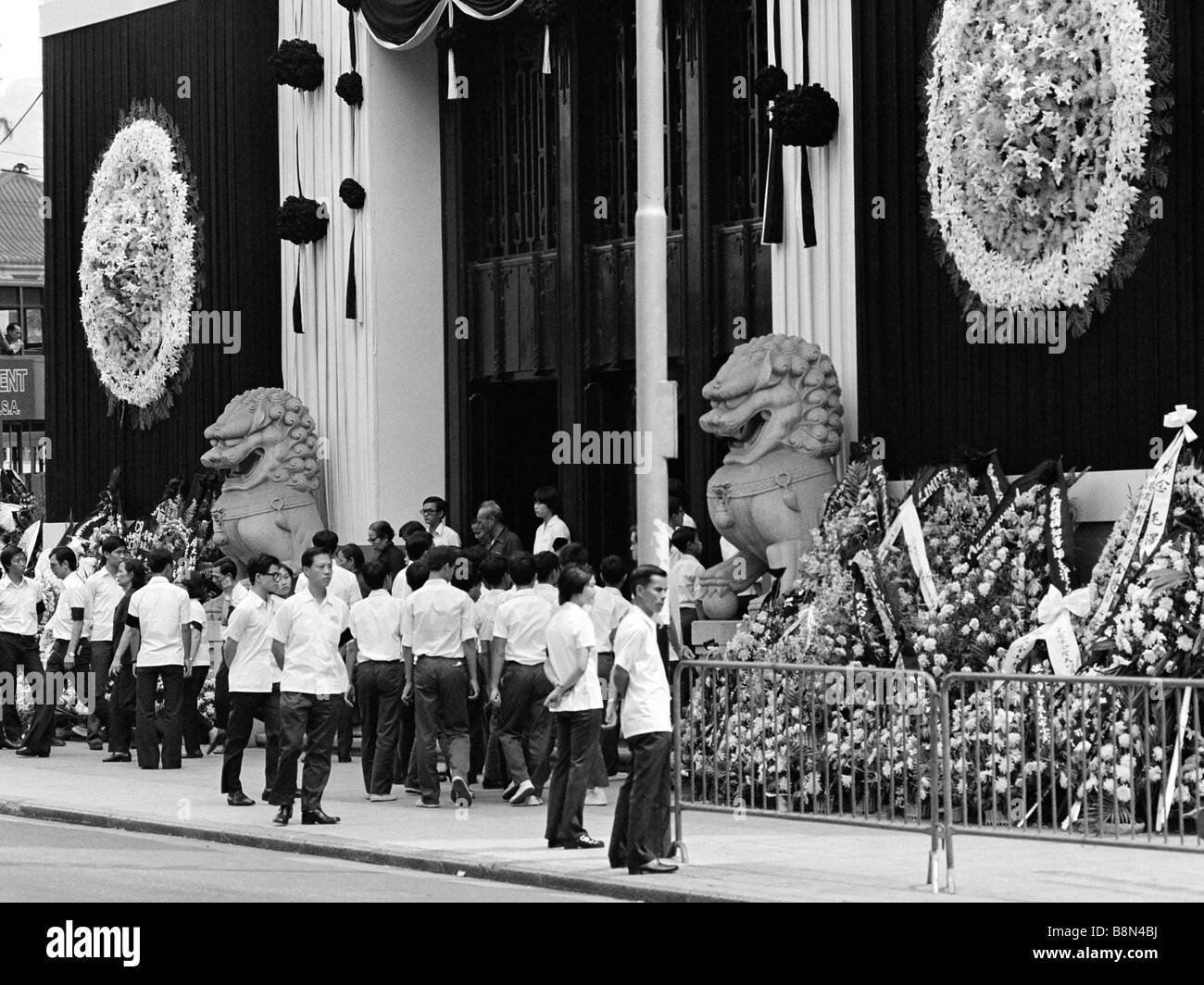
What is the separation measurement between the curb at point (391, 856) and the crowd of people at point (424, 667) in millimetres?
351

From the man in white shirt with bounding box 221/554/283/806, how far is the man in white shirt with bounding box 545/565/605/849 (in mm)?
3664

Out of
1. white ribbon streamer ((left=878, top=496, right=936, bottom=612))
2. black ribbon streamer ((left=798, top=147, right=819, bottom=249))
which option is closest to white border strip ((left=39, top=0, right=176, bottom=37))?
black ribbon streamer ((left=798, top=147, right=819, bottom=249))

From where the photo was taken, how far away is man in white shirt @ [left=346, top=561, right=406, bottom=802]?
17031 mm

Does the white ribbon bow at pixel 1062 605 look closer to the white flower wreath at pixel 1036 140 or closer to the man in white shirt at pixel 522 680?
the white flower wreath at pixel 1036 140

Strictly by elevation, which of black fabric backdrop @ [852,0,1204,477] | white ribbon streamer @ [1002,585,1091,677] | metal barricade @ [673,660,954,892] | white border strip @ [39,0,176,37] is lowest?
metal barricade @ [673,660,954,892]

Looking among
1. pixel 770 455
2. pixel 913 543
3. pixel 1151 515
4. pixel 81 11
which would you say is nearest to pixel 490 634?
pixel 770 455

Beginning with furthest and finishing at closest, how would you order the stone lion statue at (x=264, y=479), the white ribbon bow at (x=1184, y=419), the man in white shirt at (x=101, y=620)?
the stone lion statue at (x=264, y=479), the man in white shirt at (x=101, y=620), the white ribbon bow at (x=1184, y=419)

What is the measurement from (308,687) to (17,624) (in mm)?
6936

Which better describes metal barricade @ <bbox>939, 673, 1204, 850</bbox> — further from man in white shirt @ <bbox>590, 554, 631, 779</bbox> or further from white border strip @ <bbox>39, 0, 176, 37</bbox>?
white border strip @ <bbox>39, 0, 176, 37</bbox>

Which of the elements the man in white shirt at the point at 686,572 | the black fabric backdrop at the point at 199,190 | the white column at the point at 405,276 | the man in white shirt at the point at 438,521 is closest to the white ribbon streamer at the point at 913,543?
the man in white shirt at the point at 686,572

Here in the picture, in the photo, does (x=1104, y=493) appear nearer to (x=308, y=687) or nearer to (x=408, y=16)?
(x=308, y=687)

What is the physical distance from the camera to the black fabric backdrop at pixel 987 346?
52.1 feet

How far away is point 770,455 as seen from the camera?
18312mm
